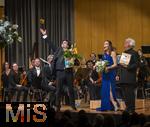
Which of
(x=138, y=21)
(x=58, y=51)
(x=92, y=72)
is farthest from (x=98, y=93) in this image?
(x=138, y=21)

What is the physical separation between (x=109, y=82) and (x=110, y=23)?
313 inches

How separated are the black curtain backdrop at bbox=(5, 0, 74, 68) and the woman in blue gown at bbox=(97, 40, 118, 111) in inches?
251

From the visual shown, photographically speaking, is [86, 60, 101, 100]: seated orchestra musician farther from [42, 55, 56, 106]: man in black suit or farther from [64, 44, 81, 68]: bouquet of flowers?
[64, 44, 81, 68]: bouquet of flowers

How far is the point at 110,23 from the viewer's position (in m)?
16.6

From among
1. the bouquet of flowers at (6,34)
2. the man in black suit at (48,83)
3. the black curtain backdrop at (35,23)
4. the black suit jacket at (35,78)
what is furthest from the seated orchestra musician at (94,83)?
the black curtain backdrop at (35,23)

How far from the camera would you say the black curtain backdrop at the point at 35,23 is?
602 inches

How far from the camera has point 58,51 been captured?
30.2 ft

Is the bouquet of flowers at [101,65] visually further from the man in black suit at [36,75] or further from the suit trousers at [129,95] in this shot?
the man in black suit at [36,75]

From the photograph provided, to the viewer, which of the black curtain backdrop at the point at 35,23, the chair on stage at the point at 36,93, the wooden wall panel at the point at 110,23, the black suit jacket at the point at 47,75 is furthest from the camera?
the wooden wall panel at the point at 110,23

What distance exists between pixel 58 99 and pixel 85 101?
292 centimetres

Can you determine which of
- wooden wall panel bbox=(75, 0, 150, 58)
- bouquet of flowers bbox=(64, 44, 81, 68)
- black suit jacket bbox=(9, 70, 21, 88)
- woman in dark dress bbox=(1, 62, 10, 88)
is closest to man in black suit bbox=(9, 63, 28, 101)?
black suit jacket bbox=(9, 70, 21, 88)

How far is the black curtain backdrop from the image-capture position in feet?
50.2

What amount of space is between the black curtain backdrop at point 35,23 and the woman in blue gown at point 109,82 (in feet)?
20.9

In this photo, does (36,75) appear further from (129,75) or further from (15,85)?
(129,75)
